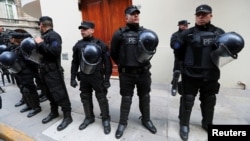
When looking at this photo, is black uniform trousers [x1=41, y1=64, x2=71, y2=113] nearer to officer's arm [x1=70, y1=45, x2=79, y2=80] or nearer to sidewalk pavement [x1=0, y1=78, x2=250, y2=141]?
officer's arm [x1=70, y1=45, x2=79, y2=80]

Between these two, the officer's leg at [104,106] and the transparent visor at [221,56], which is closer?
the transparent visor at [221,56]

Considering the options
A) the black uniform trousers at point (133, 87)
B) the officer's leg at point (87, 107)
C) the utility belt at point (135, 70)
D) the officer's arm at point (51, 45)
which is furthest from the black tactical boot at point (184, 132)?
the officer's arm at point (51, 45)

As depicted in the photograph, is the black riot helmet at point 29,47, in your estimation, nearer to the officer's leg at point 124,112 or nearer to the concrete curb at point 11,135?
the concrete curb at point 11,135

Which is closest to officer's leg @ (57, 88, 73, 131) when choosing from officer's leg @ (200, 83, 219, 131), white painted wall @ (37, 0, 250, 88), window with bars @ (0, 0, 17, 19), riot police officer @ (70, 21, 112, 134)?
riot police officer @ (70, 21, 112, 134)

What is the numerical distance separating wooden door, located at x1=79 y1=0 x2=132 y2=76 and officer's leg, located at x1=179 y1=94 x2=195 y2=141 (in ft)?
10.5

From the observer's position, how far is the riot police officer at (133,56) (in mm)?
1924

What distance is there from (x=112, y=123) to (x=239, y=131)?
5.74 ft

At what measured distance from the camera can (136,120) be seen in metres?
2.74

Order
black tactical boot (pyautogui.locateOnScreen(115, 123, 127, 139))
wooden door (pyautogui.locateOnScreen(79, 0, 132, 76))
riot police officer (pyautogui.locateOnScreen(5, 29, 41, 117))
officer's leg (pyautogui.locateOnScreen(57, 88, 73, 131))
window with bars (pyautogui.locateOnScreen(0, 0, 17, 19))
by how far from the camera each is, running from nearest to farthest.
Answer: black tactical boot (pyautogui.locateOnScreen(115, 123, 127, 139))
officer's leg (pyautogui.locateOnScreen(57, 88, 73, 131))
riot police officer (pyautogui.locateOnScreen(5, 29, 41, 117))
wooden door (pyautogui.locateOnScreen(79, 0, 132, 76))
window with bars (pyautogui.locateOnScreen(0, 0, 17, 19))

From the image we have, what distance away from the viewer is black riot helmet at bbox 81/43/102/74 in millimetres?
2096

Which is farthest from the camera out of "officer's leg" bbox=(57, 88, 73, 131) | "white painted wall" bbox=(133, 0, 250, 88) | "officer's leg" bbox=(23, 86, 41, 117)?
"white painted wall" bbox=(133, 0, 250, 88)

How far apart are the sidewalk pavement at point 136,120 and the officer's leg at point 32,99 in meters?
0.10

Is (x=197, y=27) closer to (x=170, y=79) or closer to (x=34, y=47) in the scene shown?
(x=34, y=47)

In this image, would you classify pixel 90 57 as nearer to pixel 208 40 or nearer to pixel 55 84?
pixel 55 84
